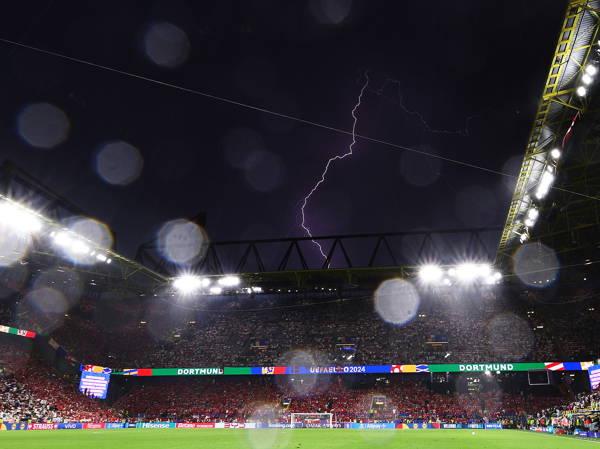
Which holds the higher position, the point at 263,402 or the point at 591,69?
the point at 591,69

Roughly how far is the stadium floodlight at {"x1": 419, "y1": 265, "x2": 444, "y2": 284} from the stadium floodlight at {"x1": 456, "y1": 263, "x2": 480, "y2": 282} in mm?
1583

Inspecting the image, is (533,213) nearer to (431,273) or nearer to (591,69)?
(591,69)

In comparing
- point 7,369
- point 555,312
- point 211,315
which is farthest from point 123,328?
point 555,312

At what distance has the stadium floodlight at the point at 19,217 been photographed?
92.7 ft

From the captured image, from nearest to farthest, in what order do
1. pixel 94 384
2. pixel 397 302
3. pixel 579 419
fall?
pixel 579 419, pixel 94 384, pixel 397 302

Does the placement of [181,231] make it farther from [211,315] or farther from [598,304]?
[598,304]

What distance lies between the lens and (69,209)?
109ft

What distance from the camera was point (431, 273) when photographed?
4234 centimetres

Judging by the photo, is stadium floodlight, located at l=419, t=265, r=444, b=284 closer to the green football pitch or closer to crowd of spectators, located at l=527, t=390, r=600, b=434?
crowd of spectators, located at l=527, t=390, r=600, b=434

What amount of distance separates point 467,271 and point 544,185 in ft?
61.9

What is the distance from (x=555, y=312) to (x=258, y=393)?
32061 mm

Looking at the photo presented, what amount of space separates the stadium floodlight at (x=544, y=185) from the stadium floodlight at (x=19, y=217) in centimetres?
3030

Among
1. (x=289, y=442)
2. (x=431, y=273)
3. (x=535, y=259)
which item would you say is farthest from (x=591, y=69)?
(x=431, y=273)

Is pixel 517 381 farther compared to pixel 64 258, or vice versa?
pixel 517 381
